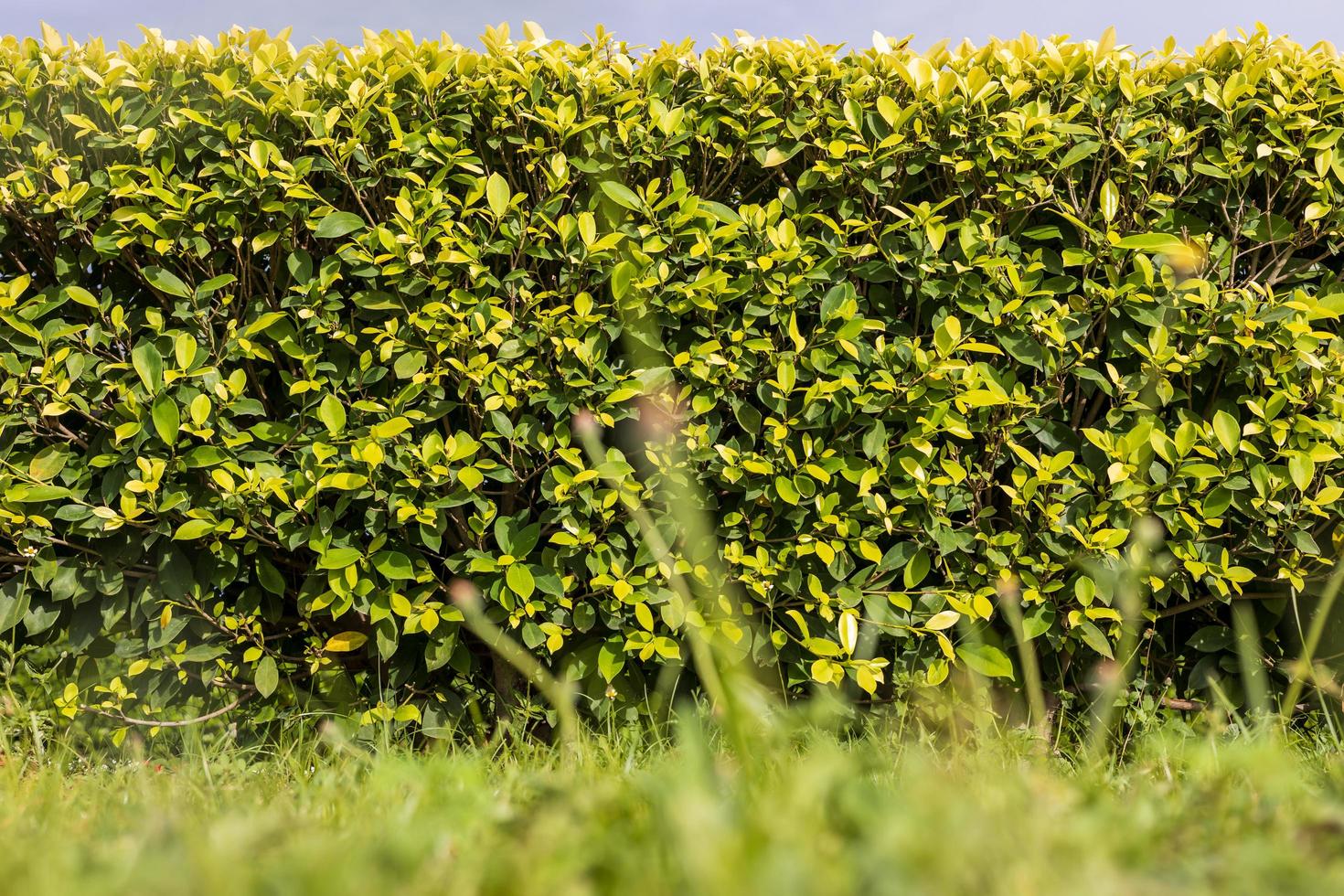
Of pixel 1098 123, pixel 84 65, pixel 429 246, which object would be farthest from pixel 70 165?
pixel 1098 123

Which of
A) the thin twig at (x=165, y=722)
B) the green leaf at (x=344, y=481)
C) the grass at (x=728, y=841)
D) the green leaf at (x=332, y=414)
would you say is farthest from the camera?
the thin twig at (x=165, y=722)

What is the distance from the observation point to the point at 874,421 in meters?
3.04

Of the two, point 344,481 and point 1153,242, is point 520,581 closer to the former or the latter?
point 344,481

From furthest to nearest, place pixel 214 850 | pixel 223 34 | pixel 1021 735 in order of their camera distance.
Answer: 1. pixel 223 34
2. pixel 1021 735
3. pixel 214 850

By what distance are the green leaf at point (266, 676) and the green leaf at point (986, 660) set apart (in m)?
2.41

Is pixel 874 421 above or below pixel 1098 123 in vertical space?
below

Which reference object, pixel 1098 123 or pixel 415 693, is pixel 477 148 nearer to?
pixel 415 693

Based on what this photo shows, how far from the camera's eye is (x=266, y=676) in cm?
314

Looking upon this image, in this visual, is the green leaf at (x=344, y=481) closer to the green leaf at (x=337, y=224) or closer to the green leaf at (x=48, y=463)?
the green leaf at (x=337, y=224)

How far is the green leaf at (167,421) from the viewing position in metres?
2.92

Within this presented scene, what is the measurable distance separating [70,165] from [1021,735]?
12.5 feet

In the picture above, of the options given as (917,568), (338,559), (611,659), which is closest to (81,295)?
(338,559)

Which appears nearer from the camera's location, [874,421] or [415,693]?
[874,421]

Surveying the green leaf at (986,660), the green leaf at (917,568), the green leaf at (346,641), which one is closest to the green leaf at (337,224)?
the green leaf at (346,641)
